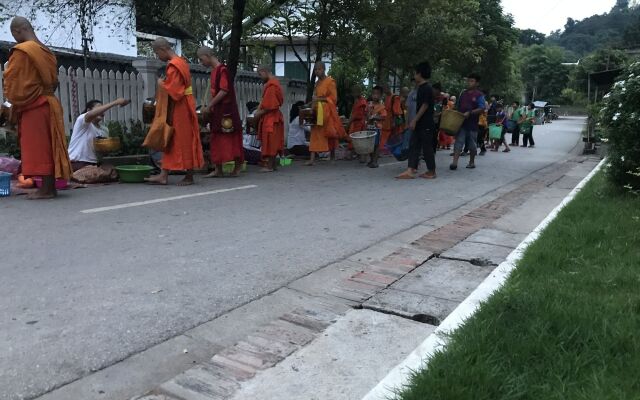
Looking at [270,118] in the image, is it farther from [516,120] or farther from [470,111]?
[516,120]

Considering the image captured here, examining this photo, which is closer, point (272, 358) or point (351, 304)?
point (272, 358)

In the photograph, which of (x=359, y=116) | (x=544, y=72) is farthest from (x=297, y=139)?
(x=544, y=72)

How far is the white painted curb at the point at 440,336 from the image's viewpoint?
8.14ft

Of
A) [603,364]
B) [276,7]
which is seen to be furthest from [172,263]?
[276,7]

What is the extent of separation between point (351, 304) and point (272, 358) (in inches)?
35.6

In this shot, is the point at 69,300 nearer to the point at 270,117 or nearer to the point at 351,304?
the point at 351,304

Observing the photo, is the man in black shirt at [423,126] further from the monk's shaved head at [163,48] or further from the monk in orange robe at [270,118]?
the monk's shaved head at [163,48]

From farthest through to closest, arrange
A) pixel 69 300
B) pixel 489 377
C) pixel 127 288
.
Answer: pixel 127 288 → pixel 69 300 → pixel 489 377

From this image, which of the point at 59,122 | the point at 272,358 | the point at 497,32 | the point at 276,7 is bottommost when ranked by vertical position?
the point at 272,358

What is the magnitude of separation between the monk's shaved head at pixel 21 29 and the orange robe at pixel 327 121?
220 inches

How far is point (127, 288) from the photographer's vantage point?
3.71 m

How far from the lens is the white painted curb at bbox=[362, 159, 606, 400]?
97.7 inches

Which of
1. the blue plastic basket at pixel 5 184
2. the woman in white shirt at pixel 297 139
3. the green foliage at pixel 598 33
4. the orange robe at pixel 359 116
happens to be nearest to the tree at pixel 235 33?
the woman in white shirt at pixel 297 139

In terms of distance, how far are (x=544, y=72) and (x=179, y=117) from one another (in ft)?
334
